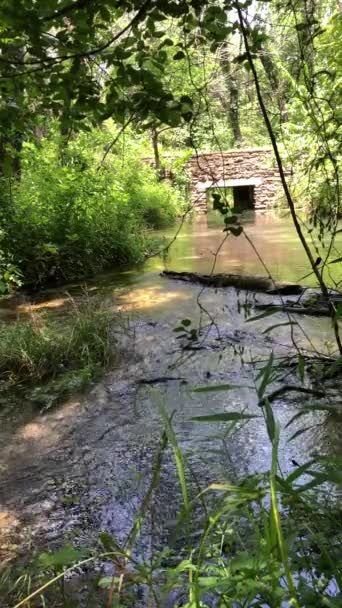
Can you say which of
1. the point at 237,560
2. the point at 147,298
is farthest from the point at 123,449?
the point at 147,298

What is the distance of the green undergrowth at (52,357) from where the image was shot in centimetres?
449

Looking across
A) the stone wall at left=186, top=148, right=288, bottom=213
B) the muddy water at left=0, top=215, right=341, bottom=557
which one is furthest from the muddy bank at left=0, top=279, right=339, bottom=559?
the stone wall at left=186, top=148, right=288, bottom=213

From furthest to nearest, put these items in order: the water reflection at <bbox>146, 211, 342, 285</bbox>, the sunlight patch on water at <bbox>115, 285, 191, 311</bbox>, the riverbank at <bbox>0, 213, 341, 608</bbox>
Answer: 1. the water reflection at <bbox>146, 211, 342, 285</bbox>
2. the sunlight patch on water at <bbox>115, 285, 191, 311</bbox>
3. the riverbank at <bbox>0, 213, 341, 608</bbox>

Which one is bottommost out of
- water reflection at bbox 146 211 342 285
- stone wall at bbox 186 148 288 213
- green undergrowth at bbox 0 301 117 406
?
green undergrowth at bbox 0 301 117 406

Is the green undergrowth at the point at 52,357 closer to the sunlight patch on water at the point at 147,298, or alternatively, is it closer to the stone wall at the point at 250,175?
the sunlight patch on water at the point at 147,298

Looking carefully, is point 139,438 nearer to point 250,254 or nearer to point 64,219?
point 64,219

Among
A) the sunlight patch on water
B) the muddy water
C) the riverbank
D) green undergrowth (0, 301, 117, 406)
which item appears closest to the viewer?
the riverbank

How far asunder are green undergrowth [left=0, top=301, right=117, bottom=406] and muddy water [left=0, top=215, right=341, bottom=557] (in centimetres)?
Answer: 19

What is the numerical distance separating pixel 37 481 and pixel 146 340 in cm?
269

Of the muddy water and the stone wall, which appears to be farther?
the stone wall

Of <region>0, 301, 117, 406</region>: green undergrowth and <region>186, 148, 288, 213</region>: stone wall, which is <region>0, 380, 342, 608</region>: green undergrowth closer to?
<region>0, 301, 117, 406</region>: green undergrowth

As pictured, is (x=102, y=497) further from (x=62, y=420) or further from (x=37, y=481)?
(x=62, y=420)

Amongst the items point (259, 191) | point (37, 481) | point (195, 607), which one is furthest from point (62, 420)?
point (259, 191)

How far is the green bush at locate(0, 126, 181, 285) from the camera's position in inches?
335
